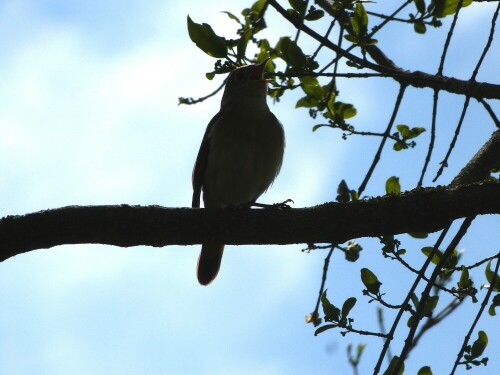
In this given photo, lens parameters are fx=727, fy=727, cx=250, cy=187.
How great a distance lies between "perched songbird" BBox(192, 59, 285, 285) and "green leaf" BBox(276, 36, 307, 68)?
1721 millimetres

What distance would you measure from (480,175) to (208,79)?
173 centimetres

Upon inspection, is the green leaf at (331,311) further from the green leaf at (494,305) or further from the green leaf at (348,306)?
the green leaf at (494,305)

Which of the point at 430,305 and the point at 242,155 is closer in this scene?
the point at 430,305

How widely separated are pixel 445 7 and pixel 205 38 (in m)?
1.47

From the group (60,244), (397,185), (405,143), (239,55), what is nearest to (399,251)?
(397,185)

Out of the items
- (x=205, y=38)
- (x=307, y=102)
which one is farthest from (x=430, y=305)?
(x=205, y=38)

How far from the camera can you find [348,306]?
159 inches

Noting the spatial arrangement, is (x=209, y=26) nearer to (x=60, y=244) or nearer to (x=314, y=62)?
(x=314, y=62)

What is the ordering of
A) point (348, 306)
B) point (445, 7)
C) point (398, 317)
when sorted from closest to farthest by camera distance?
point (398, 317) → point (348, 306) → point (445, 7)

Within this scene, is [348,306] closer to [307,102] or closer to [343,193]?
[343,193]

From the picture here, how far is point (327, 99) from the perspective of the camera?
15.6ft

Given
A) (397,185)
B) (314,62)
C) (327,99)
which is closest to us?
(314,62)

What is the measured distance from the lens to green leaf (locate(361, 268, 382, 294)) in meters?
4.05

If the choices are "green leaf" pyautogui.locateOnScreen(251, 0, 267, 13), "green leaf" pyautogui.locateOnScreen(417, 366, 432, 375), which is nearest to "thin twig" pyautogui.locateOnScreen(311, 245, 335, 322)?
"green leaf" pyautogui.locateOnScreen(417, 366, 432, 375)
